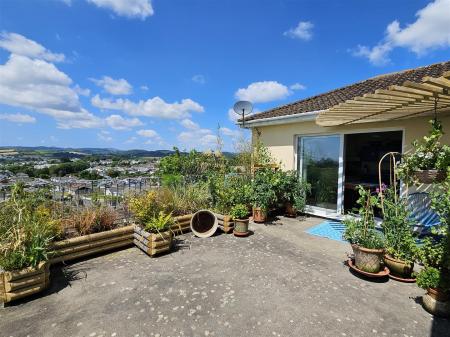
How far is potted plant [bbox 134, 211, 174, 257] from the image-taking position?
163 inches

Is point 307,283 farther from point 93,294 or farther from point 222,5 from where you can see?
point 222,5

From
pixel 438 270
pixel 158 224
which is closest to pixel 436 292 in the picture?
pixel 438 270

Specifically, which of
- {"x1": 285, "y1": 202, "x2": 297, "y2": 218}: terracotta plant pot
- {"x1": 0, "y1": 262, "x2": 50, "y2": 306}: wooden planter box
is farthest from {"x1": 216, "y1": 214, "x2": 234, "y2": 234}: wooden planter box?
{"x1": 0, "y1": 262, "x2": 50, "y2": 306}: wooden planter box

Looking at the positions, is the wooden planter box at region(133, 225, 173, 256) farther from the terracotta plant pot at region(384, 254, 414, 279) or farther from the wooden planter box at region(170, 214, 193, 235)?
the terracotta plant pot at region(384, 254, 414, 279)

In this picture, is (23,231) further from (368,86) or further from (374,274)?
(368,86)

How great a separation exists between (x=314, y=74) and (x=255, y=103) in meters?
5.38

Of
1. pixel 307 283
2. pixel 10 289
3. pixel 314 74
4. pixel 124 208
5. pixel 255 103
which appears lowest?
pixel 307 283

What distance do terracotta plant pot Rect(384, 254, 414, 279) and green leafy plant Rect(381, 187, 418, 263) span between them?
70mm

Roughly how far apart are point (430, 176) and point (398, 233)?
96 cm

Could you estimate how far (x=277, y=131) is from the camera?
7836mm

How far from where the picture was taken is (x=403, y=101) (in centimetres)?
365

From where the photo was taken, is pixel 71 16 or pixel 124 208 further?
pixel 71 16

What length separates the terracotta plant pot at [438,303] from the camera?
8.64 feet

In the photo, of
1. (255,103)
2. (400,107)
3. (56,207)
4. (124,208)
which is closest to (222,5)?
(255,103)
